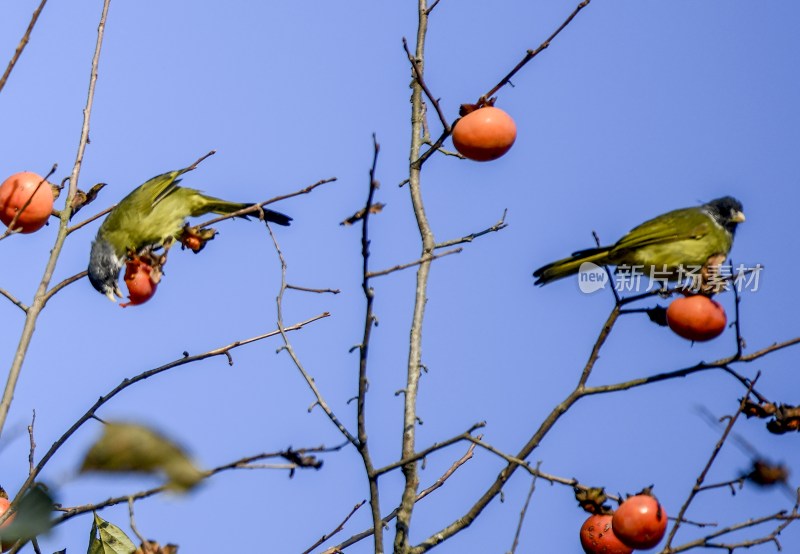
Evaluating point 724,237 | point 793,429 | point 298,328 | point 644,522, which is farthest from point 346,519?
point 724,237

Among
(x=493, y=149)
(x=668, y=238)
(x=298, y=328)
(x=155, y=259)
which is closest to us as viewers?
(x=298, y=328)

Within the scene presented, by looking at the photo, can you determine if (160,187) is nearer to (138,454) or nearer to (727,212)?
(727,212)

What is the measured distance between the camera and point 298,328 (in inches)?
141

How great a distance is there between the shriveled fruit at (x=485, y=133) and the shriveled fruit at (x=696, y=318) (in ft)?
3.34

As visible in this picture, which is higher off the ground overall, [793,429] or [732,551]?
[793,429]

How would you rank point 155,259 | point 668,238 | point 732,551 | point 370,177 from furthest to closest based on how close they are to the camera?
point 668,238 → point 155,259 → point 732,551 → point 370,177

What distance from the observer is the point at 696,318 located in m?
3.30

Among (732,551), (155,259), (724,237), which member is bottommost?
(732,551)

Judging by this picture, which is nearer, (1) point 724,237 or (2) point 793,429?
(2) point 793,429

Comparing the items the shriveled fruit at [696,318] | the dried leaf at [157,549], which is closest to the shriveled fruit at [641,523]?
the shriveled fruit at [696,318]

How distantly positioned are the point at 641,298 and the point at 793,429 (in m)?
0.68

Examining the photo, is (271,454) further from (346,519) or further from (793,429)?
(793,429)

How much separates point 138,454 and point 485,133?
3046mm

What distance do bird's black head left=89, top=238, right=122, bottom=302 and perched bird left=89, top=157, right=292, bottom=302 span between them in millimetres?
12
